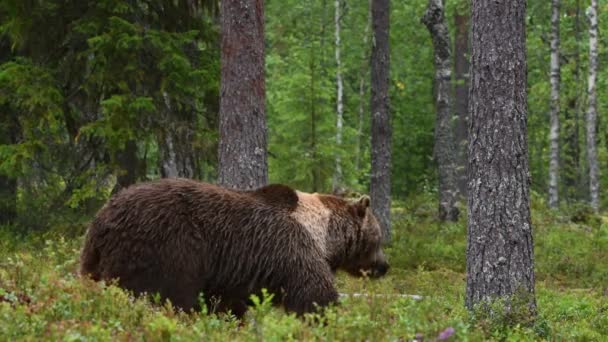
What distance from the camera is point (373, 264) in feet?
31.0

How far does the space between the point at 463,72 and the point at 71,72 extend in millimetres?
19630

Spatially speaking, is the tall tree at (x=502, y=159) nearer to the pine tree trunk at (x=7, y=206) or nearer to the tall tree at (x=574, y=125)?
the pine tree trunk at (x=7, y=206)

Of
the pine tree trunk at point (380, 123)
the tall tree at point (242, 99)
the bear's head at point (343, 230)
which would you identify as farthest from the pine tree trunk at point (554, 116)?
the bear's head at point (343, 230)

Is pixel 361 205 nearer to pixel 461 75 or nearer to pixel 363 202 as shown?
pixel 363 202

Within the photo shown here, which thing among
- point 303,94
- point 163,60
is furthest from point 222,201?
point 303,94

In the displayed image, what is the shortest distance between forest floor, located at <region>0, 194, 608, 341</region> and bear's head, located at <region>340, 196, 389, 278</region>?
0.29 m

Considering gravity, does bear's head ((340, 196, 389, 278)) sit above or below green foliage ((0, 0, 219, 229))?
below

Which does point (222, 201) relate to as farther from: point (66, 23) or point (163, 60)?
point (66, 23)

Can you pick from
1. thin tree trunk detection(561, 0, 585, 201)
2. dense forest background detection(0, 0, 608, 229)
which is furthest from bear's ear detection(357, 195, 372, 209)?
thin tree trunk detection(561, 0, 585, 201)

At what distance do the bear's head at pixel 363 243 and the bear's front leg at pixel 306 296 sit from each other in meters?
1.26

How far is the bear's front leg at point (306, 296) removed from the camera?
7805mm

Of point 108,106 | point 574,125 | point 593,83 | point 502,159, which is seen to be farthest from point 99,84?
point 574,125

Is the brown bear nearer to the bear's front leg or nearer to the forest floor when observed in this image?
the bear's front leg

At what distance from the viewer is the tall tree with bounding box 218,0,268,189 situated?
36.8 ft
